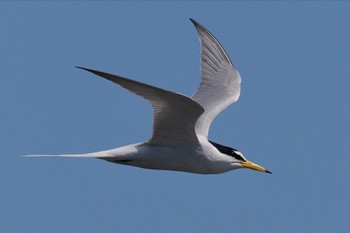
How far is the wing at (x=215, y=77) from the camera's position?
12.0 metres

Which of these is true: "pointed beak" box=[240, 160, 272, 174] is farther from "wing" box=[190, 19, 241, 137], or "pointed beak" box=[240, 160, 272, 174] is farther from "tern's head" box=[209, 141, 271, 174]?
"wing" box=[190, 19, 241, 137]

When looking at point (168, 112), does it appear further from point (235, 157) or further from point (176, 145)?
point (235, 157)

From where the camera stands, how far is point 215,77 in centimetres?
1240

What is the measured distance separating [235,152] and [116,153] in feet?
5.84

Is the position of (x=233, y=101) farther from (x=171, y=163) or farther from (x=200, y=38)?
(x=171, y=163)

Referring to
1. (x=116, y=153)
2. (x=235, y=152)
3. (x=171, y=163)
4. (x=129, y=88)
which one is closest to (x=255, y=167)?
(x=235, y=152)

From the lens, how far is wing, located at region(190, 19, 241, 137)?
1199 centimetres

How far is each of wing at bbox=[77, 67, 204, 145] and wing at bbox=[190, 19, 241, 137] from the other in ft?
6.30

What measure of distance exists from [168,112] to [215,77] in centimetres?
320

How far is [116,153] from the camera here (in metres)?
9.88

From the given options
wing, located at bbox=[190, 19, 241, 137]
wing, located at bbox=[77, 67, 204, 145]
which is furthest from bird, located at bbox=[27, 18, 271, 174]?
wing, located at bbox=[190, 19, 241, 137]

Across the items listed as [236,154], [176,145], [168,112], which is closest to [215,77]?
[236,154]

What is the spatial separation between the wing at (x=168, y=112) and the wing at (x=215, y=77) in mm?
1922

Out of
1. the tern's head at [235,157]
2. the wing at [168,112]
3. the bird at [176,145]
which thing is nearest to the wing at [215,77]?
the bird at [176,145]
